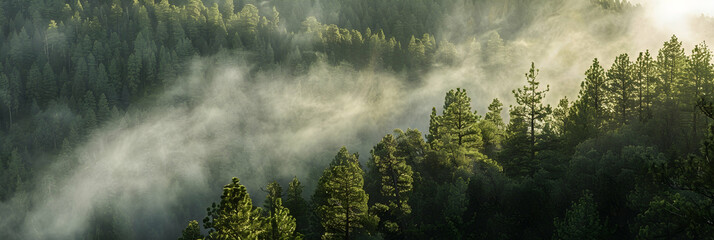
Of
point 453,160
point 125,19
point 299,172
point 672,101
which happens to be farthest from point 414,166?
point 125,19

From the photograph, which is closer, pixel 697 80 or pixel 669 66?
pixel 697 80

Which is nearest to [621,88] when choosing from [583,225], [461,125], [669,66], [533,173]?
[669,66]

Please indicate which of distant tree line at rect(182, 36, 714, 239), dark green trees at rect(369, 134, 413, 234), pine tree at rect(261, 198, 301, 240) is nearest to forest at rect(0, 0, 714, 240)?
distant tree line at rect(182, 36, 714, 239)

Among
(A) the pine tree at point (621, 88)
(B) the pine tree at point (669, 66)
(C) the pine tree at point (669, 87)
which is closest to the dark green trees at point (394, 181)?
(C) the pine tree at point (669, 87)

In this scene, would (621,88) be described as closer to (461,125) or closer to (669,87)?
(669,87)

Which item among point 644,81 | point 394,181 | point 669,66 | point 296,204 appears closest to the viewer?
point 394,181

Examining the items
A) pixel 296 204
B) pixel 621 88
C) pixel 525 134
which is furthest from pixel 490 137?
pixel 296 204

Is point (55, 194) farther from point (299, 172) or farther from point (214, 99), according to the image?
point (299, 172)

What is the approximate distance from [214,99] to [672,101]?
415 feet

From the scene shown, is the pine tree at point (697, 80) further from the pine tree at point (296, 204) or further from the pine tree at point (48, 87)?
the pine tree at point (48, 87)

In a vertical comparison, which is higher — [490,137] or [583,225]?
[490,137]

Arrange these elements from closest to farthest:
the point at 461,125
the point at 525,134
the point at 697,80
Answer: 1. the point at 697,80
2. the point at 525,134
3. the point at 461,125

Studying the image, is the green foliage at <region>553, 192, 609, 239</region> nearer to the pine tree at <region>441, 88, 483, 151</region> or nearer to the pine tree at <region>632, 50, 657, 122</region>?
the pine tree at <region>441, 88, 483, 151</region>

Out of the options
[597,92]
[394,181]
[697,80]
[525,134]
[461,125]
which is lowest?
[394,181]
